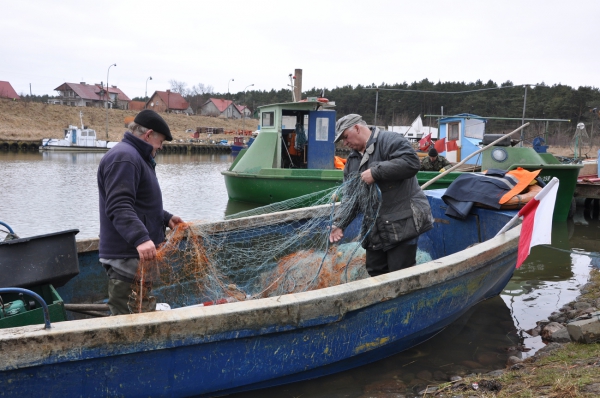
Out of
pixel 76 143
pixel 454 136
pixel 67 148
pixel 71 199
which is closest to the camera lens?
pixel 71 199

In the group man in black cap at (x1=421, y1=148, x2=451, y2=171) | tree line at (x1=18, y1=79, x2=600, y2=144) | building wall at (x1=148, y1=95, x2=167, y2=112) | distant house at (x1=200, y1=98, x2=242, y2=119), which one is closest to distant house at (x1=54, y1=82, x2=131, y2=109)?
building wall at (x1=148, y1=95, x2=167, y2=112)

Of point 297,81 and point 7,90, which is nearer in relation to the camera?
point 297,81

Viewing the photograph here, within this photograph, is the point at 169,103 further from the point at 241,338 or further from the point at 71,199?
the point at 241,338

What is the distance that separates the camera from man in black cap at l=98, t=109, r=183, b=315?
3199mm

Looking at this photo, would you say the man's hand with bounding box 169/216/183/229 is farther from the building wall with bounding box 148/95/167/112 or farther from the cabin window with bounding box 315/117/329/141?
the building wall with bounding box 148/95/167/112

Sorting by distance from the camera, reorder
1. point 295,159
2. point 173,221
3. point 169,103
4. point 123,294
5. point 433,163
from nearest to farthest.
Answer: point 123,294 → point 173,221 → point 433,163 → point 295,159 → point 169,103

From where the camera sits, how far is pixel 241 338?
3303 mm

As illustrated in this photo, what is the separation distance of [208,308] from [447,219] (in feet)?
12.2

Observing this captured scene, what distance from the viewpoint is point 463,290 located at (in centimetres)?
454

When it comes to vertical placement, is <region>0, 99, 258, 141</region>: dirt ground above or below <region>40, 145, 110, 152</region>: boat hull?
above

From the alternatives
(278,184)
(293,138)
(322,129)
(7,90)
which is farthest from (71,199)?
(7,90)

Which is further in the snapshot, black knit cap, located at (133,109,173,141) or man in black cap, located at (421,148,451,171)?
man in black cap, located at (421,148,451,171)

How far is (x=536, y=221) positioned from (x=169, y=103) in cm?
8290

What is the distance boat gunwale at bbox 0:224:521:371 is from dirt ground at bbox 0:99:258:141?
43646mm
